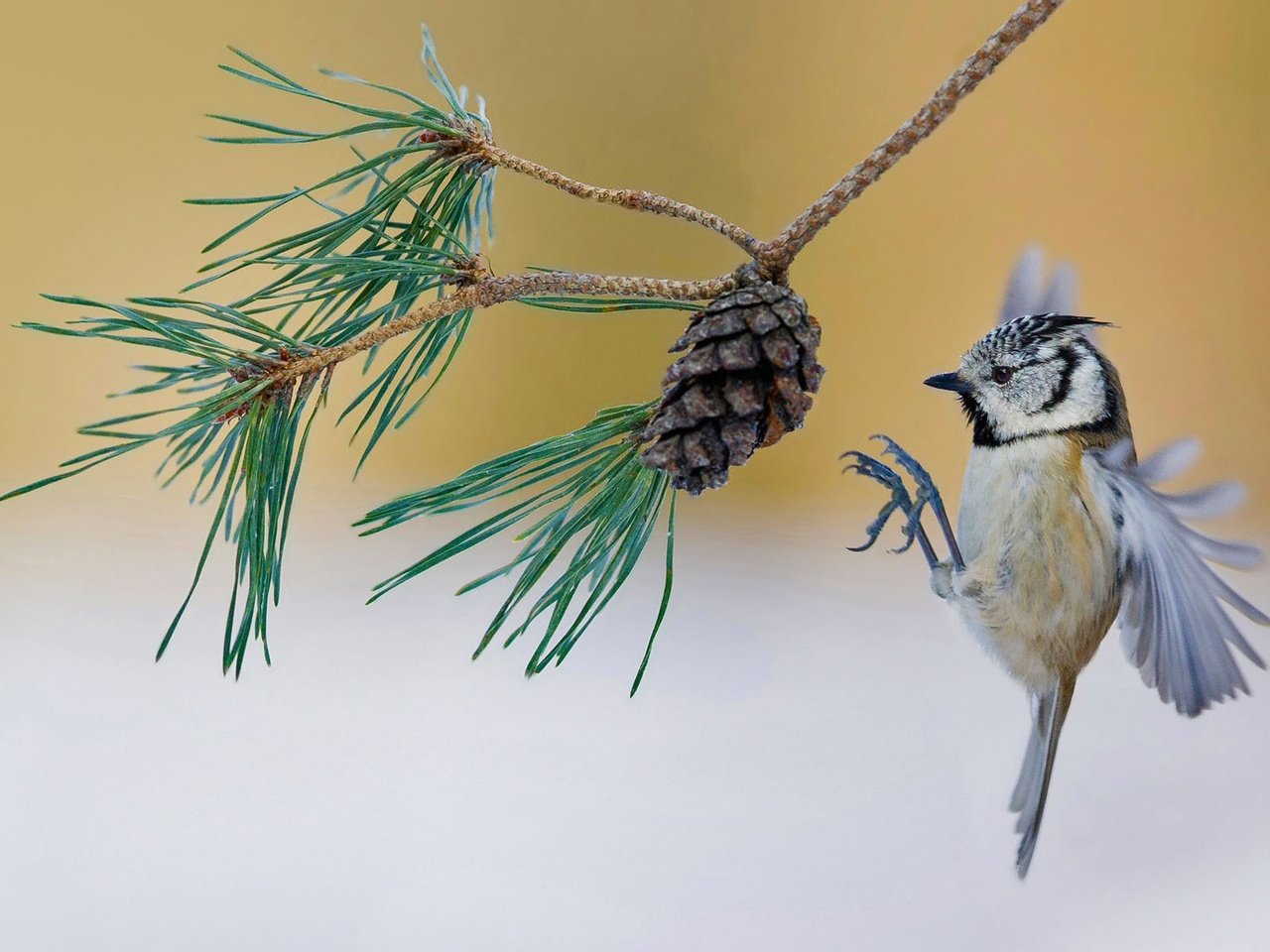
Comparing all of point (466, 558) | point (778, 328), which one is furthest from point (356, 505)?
point (778, 328)

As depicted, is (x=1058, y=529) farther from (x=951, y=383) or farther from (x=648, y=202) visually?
(x=648, y=202)

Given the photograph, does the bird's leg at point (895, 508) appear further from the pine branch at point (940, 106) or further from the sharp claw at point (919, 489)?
the pine branch at point (940, 106)

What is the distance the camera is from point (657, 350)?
942 mm

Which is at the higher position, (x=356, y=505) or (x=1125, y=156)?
(x=1125, y=156)

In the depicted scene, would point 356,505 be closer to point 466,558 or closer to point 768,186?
point 466,558

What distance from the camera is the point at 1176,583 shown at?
0.33 meters

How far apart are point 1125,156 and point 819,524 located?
35cm

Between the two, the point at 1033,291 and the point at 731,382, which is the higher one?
the point at 1033,291

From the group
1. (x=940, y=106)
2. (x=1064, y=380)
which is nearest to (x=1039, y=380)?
(x=1064, y=380)

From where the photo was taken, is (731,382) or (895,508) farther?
(895,508)

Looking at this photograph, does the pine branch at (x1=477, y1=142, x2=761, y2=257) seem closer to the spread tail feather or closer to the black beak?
the black beak

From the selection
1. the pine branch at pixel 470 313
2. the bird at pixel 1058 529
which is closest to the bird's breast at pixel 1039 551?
the bird at pixel 1058 529

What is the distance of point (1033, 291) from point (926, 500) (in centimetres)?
9

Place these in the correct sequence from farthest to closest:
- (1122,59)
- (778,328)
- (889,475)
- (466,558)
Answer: (466,558)
(1122,59)
(889,475)
(778,328)
